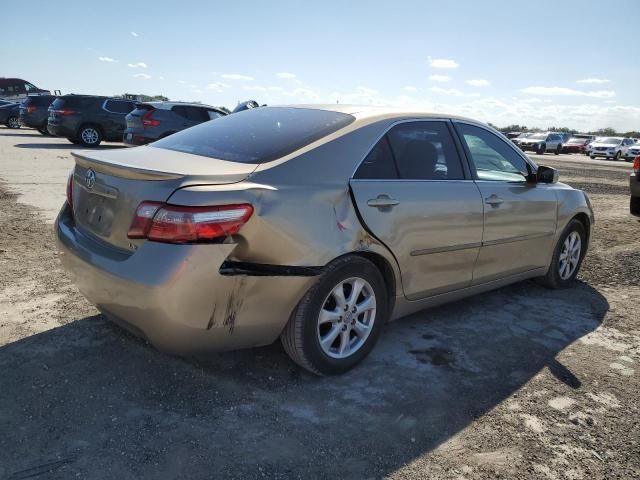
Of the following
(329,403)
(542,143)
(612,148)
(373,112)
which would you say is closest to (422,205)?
(373,112)

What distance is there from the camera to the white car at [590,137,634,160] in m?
33.3

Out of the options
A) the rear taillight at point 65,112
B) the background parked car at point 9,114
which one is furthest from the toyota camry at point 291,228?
the background parked car at point 9,114

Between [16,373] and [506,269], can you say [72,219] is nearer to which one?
[16,373]

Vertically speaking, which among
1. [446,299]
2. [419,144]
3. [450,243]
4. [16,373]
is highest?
[419,144]

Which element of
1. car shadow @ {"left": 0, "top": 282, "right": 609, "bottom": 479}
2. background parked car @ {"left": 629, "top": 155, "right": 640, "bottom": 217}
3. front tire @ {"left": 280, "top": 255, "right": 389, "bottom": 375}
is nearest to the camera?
car shadow @ {"left": 0, "top": 282, "right": 609, "bottom": 479}

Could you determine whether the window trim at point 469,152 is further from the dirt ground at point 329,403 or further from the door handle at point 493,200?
the dirt ground at point 329,403

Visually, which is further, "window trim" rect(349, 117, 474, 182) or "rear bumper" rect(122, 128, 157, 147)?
"rear bumper" rect(122, 128, 157, 147)

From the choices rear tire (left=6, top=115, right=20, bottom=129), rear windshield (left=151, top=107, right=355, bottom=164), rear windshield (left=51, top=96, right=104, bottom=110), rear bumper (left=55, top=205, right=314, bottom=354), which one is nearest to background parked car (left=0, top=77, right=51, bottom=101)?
rear tire (left=6, top=115, right=20, bottom=129)

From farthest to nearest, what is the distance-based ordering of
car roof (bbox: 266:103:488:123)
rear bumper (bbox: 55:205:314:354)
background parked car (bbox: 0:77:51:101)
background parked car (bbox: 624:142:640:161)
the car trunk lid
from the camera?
background parked car (bbox: 0:77:51:101) → background parked car (bbox: 624:142:640:161) → car roof (bbox: 266:103:488:123) → the car trunk lid → rear bumper (bbox: 55:205:314:354)

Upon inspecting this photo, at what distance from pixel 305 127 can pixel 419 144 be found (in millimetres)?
837

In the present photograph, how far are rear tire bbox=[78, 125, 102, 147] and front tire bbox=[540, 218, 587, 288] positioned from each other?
16679 mm

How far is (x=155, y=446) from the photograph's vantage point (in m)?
2.44

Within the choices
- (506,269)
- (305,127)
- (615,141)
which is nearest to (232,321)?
(305,127)

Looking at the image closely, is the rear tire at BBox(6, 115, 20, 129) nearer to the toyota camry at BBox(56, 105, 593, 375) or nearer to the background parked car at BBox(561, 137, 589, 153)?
Result: the toyota camry at BBox(56, 105, 593, 375)
